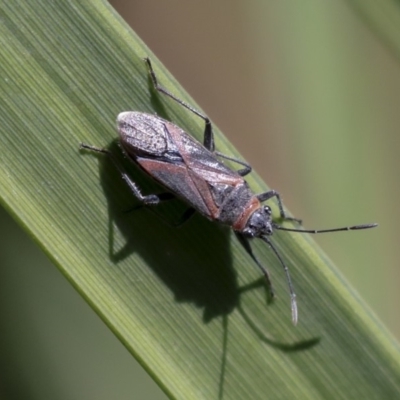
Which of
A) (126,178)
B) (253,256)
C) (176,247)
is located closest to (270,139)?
(253,256)

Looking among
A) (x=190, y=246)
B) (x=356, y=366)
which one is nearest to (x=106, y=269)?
(x=190, y=246)

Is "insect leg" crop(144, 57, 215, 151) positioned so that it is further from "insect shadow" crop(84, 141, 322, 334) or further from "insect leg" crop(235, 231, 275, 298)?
"insect leg" crop(235, 231, 275, 298)

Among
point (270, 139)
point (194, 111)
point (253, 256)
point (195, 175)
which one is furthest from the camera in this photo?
point (270, 139)

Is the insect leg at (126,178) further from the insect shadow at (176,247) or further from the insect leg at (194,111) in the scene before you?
the insect leg at (194,111)

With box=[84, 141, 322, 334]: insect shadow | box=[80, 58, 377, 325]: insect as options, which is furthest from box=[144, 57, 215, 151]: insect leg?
box=[84, 141, 322, 334]: insect shadow

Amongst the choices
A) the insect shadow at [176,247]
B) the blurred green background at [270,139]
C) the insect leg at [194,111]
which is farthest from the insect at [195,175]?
the blurred green background at [270,139]

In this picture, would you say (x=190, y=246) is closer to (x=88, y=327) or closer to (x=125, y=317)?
(x=125, y=317)

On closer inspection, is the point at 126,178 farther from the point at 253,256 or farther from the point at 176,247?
the point at 253,256
